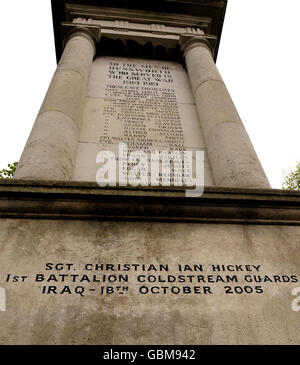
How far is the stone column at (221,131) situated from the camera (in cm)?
676

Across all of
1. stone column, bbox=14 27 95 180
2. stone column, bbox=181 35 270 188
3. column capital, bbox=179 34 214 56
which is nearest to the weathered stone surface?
stone column, bbox=14 27 95 180

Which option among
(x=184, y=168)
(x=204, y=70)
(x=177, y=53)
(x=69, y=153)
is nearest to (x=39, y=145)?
(x=69, y=153)

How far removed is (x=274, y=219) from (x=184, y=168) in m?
2.63

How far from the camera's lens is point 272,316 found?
163 inches

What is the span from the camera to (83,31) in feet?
37.2

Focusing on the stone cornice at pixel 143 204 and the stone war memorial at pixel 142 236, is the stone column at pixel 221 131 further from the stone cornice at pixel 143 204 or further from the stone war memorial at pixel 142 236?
the stone cornice at pixel 143 204

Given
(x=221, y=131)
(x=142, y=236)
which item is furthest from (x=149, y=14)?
(x=142, y=236)

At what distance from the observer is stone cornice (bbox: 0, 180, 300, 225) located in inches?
198

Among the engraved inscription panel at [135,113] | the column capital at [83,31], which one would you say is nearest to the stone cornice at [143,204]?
the engraved inscription panel at [135,113]

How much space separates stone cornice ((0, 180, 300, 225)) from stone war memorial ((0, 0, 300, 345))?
0.6 inches

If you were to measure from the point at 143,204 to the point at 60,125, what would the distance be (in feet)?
10.5

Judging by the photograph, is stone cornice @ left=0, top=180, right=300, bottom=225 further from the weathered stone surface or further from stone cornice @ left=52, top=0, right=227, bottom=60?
stone cornice @ left=52, top=0, right=227, bottom=60

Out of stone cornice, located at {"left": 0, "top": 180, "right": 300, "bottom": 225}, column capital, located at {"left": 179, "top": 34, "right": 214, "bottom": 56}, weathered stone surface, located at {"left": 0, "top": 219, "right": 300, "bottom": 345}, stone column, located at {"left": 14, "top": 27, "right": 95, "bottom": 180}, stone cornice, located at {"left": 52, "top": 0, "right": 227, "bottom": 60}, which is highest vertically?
stone cornice, located at {"left": 52, "top": 0, "right": 227, "bottom": 60}

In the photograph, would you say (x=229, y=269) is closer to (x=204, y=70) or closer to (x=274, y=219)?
(x=274, y=219)
